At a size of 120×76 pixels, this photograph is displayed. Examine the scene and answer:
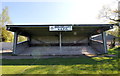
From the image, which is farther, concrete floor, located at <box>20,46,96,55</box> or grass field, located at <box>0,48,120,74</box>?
concrete floor, located at <box>20,46,96,55</box>

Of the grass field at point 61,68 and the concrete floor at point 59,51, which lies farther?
the concrete floor at point 59,51

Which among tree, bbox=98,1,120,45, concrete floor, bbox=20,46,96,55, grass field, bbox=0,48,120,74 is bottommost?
concrete floor, bbox=20,46,96,55

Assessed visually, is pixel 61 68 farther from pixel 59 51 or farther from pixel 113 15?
pixel 113 15

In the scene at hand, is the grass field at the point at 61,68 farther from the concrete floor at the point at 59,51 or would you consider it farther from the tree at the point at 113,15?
the tree at the point at 113,15

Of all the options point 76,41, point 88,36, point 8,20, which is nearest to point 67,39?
point 76,41

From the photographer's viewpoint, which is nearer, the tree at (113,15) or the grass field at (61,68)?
the grass field at (61,68)

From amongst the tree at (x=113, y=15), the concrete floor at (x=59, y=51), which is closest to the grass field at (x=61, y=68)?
the concrete floor at (x=59, y=51)

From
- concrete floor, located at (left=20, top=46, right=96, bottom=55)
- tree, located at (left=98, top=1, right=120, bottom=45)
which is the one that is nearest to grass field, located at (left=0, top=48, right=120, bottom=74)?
concrete floor, located at (left=20, top=46, right=96, bottom=55)

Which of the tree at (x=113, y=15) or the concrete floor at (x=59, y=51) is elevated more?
the tree at (x=113, y=15)

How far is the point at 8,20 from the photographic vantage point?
21.2 m

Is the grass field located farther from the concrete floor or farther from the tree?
the tree

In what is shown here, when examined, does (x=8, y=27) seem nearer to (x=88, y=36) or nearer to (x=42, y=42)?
(x=42, y=42)

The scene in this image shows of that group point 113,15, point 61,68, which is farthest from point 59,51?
point 113,15

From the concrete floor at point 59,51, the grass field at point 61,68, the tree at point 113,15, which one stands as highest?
the tree at point 113,15
